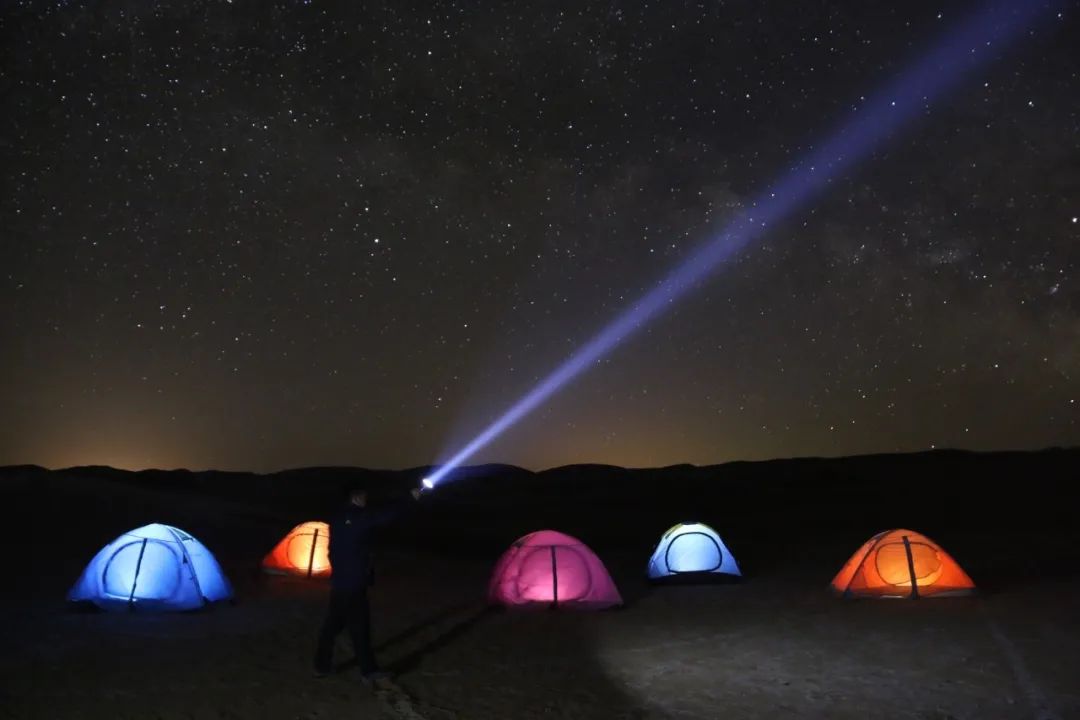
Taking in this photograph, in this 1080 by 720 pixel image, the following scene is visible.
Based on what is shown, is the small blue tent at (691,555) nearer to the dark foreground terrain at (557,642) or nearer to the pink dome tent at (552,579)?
the dark foreground terrain at (557,642)

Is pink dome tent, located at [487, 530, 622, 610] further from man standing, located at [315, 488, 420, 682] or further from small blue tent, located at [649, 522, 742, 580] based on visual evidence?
man standing, located at [315, 488, 420, 682]

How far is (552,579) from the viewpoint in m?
14.6

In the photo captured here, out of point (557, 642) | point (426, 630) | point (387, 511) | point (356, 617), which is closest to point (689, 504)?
point (426, 630)

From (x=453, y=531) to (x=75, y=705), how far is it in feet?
90.0

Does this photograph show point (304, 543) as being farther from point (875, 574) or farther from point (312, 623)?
point (875, 574)

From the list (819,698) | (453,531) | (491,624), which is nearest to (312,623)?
(491,624)

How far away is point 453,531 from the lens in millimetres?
35469

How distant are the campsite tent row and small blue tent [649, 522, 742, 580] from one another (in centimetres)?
264

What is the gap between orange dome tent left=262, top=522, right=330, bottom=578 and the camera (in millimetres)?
19438

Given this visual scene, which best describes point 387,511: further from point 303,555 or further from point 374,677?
point 303,555

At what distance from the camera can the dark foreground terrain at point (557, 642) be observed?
8391mm

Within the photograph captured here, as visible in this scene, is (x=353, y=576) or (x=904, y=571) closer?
(x=353, y=576)

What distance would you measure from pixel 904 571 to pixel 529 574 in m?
6.33

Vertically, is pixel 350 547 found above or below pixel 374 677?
above
